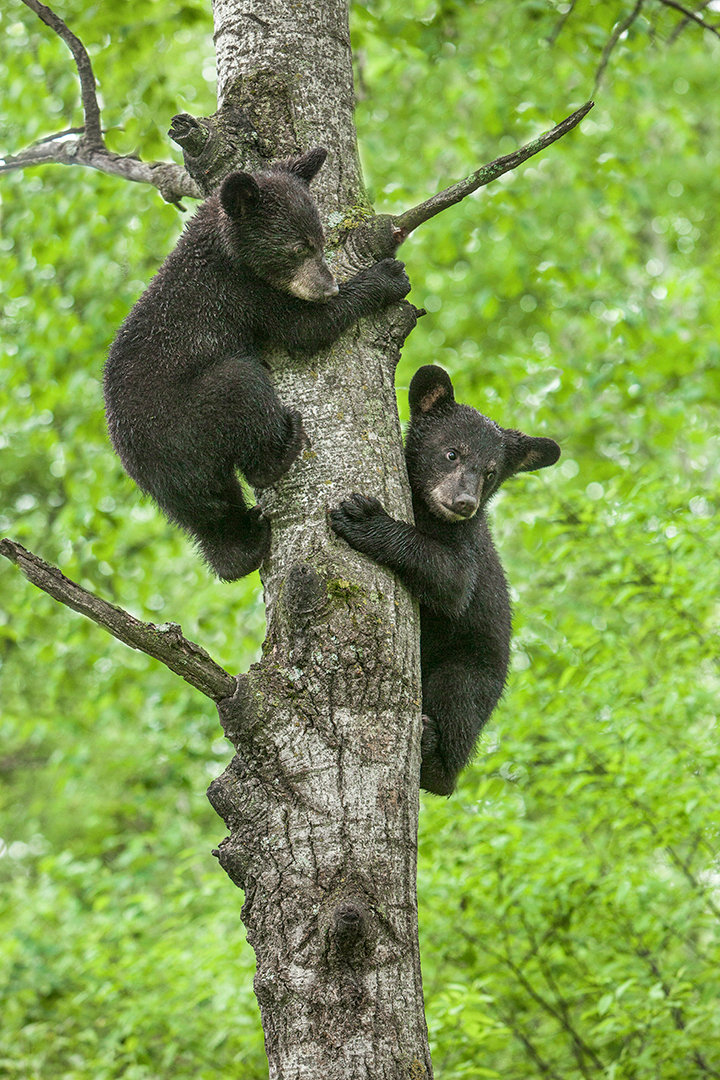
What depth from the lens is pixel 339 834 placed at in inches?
76.4

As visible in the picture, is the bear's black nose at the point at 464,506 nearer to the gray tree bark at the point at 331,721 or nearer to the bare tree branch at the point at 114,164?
the gray tree bark at the point at 331,721

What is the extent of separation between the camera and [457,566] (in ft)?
9.70

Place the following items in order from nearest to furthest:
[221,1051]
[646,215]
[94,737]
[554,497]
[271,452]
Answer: [271,452] < [554,497] < [221,1051] < [94,737] < [646,215]

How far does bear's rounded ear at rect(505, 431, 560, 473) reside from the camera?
13.0 feet

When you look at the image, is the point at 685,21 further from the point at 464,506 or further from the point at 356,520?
the point at 356,520

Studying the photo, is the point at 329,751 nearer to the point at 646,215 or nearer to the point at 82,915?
the point at 82,915

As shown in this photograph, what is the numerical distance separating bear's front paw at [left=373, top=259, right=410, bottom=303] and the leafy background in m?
2.12

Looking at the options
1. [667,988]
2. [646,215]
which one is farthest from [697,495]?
[646,215]

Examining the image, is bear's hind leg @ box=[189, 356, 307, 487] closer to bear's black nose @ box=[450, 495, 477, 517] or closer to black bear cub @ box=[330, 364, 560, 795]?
black bear cub @ box=[330, 364, 560, 795]

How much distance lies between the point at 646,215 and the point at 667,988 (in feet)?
49.1

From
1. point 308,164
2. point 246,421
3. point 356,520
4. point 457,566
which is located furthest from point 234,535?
point 308,164

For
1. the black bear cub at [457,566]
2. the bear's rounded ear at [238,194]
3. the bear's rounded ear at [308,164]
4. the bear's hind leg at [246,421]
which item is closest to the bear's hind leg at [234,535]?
the bear's hind leg at [246,421]

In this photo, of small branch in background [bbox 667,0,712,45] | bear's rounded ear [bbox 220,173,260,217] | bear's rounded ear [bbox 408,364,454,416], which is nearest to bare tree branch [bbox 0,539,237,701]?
bear's rounded ear [bbox 220,173,260,217]

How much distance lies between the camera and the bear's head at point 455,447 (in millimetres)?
3660
